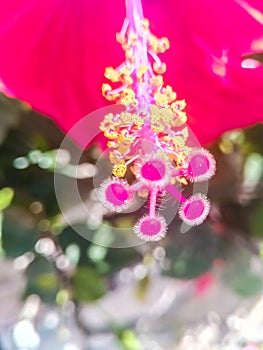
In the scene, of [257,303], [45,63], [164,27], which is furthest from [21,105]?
[257,303]

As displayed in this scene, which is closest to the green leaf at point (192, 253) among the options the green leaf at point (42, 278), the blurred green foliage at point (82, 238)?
the blurred green foliage at point (82, 238)

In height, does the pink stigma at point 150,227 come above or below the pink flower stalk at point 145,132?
below

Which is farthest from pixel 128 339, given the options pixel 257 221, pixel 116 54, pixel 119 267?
pixel 116 54

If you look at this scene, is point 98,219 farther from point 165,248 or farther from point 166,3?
point 166,3

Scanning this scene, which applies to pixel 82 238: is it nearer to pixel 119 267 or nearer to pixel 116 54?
pixel 119 267

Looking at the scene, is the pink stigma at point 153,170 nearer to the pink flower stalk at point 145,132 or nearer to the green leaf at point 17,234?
the pink flower stalk at point 145,132
